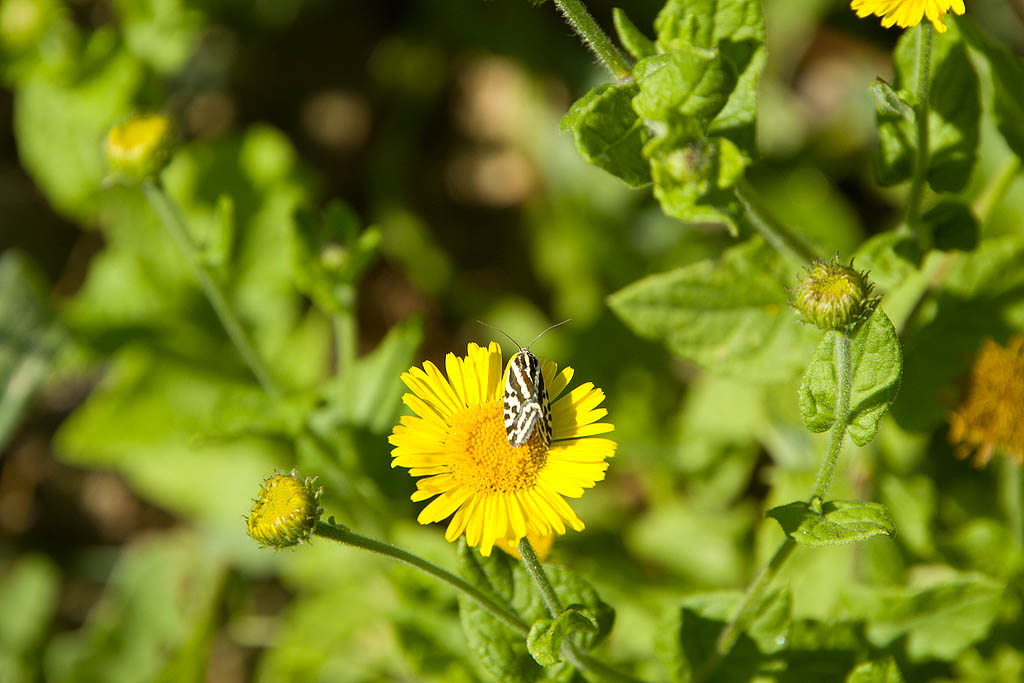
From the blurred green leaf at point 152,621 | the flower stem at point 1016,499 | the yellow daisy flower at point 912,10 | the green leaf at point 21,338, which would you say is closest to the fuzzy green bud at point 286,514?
the yellow daisy flower at point 912,10

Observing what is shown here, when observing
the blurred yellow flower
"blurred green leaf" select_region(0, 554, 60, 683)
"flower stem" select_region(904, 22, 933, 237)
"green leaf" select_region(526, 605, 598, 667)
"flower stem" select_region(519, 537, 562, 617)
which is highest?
"flower stem" select_region(904, 22, 933, 237)

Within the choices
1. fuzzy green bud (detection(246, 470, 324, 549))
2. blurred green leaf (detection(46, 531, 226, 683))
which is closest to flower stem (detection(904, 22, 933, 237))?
fuzzy green bud (detection(246, 470, 324, 549))

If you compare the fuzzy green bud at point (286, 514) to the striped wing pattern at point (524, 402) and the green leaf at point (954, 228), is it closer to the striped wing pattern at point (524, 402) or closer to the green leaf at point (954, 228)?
the striped wing pattern at point (524, 402)

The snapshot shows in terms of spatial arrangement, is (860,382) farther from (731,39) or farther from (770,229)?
(731,39)

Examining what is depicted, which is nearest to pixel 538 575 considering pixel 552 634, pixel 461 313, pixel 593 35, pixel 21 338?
pixel 552 634

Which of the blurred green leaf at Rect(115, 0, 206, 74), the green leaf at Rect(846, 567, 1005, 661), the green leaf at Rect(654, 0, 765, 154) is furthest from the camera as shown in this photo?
the blurred green leaf at Rect(115, 0, 206, 74)

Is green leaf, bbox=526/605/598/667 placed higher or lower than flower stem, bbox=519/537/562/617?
lower

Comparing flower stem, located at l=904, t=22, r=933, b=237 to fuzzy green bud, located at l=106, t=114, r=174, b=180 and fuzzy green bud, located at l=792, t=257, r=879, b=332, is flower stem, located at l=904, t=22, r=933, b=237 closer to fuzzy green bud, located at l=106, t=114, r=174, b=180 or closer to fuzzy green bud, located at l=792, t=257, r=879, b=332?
fuzzy green bud, located at l=792, t=257, r=879, b=332

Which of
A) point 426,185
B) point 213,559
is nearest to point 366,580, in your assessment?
point 213,559
